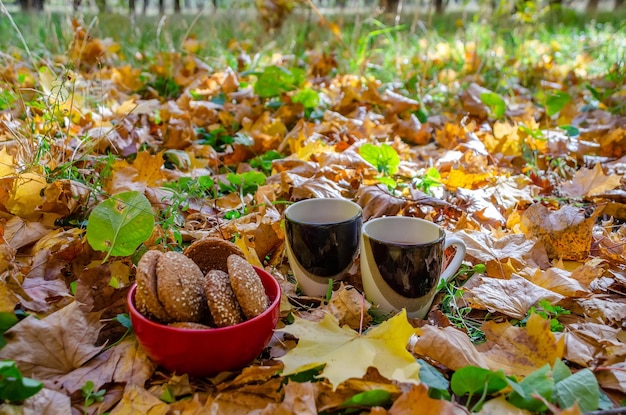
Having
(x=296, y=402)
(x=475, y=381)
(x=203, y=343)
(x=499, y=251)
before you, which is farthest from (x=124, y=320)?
(x=499, y=251)

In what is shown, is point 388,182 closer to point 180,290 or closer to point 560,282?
point 560,282

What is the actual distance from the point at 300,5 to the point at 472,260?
3452 mm

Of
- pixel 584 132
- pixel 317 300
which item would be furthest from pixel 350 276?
pixel 584 132

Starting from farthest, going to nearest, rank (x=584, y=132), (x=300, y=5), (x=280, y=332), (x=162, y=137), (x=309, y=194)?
(x=300, y=5), (x=584, y=132), (x=162, y=137), (x=309, y=194), (x=280, y=332)

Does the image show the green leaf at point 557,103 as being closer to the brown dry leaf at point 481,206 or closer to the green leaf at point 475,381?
the brown dry leaf at point 481,206

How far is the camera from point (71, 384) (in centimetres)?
73

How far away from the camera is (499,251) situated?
1123 millimetres

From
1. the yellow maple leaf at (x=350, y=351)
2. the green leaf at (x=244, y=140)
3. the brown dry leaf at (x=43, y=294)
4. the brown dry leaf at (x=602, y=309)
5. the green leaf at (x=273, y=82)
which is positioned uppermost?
the green leaf at (x=273, y=82)

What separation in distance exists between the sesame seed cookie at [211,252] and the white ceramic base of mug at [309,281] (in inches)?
4.7

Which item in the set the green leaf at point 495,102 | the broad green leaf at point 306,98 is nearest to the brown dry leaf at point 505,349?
the broad green leaf at point 306,98

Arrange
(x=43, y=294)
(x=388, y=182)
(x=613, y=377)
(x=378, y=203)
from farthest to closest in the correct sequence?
(x=388, y=182) → (x=378, y=203) → (x=43, y=294) → (x=613, y=377)

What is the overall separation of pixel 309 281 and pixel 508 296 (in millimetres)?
370

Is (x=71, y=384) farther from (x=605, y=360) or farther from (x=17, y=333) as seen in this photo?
(x=605, y=360)

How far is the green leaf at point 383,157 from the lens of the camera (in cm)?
150
